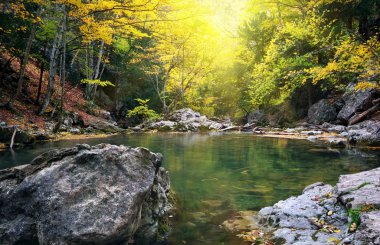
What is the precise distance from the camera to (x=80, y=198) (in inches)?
139

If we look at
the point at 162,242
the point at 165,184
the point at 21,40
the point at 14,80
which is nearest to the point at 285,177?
the point at 165,184

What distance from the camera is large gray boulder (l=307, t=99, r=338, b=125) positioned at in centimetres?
1964

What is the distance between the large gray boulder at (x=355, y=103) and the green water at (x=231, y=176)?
6.36 meters

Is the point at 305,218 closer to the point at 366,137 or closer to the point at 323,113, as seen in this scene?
the point at 366,137

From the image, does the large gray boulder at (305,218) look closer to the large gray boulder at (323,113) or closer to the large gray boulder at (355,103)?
the large gray boulder at (355,103)

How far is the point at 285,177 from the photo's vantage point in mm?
7379

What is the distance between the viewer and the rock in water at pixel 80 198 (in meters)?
3.28

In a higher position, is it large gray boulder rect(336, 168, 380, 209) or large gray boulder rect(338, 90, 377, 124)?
large gray boulder rect(338, 90, 377, 124)

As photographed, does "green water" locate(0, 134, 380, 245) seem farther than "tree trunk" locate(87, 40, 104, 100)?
No

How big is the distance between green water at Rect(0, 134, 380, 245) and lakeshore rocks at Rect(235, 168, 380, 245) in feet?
2.18

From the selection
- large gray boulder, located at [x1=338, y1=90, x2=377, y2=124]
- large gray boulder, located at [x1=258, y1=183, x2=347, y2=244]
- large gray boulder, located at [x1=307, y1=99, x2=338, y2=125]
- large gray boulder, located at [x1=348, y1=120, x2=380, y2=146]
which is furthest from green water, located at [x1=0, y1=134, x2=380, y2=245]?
large gray boulder, located at [x1=307, y1=99, x2=338, y2=125]

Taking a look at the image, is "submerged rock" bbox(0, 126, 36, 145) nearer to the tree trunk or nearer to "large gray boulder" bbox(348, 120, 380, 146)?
the tree trunk

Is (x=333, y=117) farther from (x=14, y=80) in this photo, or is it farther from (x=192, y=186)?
(x=14, y=80)

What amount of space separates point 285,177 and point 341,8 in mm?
12263
